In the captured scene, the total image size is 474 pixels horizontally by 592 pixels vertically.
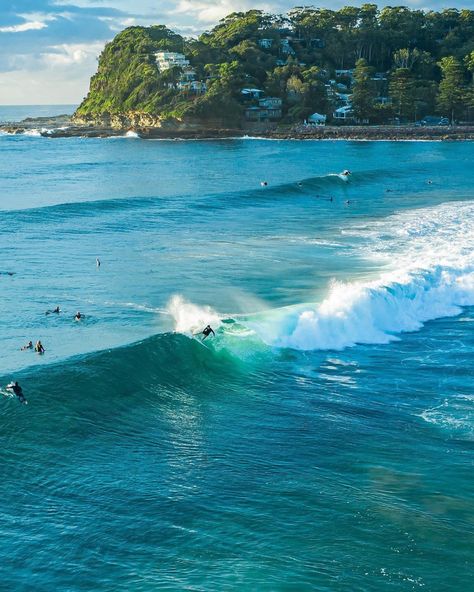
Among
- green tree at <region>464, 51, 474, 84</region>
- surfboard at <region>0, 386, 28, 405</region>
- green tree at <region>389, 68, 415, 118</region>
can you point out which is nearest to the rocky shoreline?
green tree at <region>389, 68, 415, 118</region>

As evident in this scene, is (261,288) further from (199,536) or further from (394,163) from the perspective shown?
(394,163)

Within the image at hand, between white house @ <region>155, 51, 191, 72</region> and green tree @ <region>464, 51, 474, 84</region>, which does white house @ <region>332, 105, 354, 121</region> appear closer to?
green tree @ <region>464, 51, 474, 84</region>

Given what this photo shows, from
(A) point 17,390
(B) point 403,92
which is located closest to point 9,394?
(A) point 17,390

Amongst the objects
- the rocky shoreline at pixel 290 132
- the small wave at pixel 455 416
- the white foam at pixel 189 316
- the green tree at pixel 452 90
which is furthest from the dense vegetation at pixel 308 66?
the small wave at pixel 455 416

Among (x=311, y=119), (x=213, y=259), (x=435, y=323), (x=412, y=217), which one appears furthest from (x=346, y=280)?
(x=311, y=119)

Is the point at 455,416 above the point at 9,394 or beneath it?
beneath

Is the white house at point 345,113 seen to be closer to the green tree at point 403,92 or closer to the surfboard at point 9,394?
the green tree at point 403,92

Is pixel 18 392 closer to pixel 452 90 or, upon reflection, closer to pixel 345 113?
pixel 452 90
